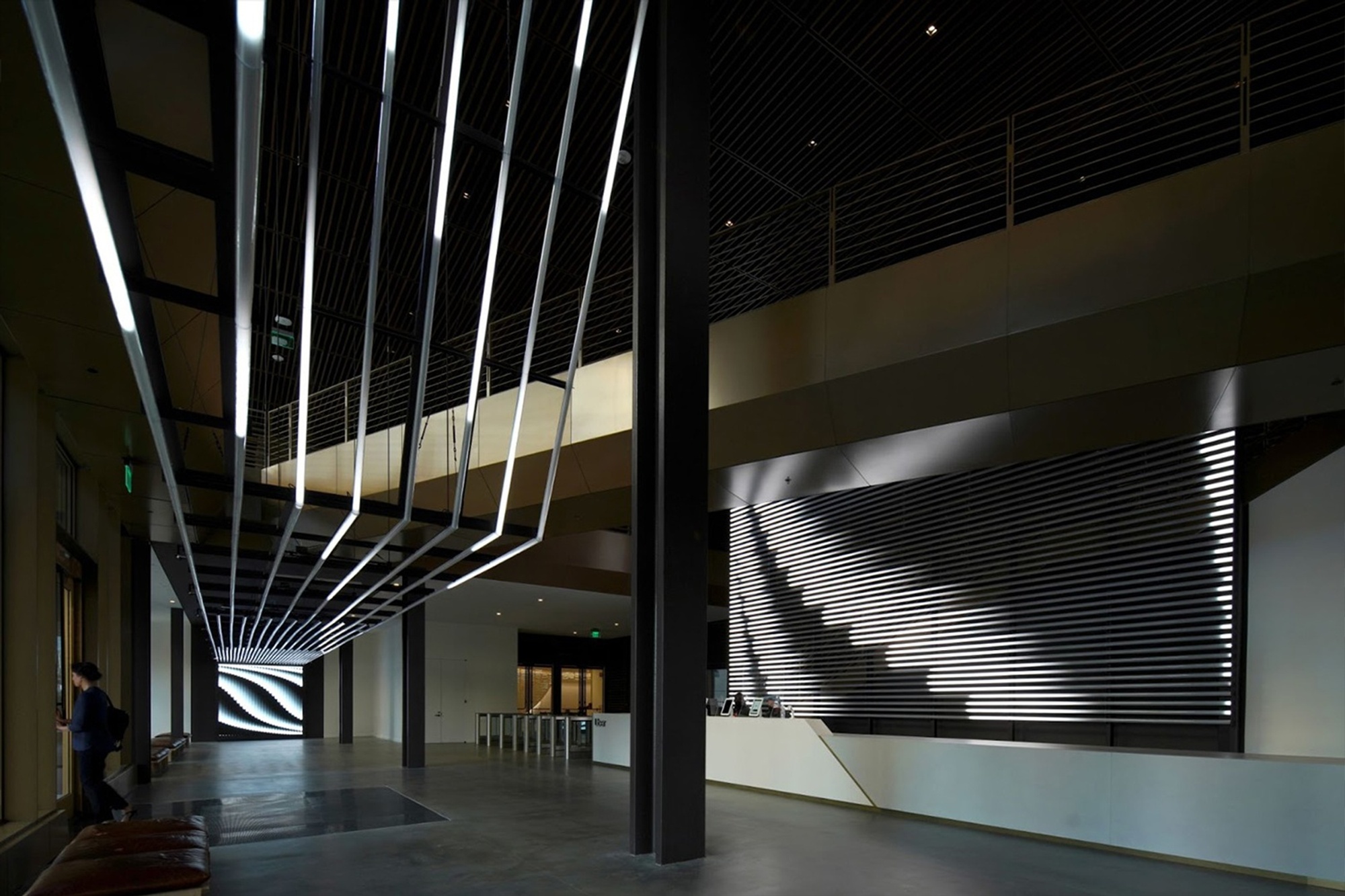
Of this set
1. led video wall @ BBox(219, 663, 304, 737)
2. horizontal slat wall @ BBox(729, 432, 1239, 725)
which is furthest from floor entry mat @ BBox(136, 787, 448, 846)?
led video wall @ BBox(219, 663, 304, 737)

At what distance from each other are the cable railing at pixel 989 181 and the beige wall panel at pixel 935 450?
5.08 feet

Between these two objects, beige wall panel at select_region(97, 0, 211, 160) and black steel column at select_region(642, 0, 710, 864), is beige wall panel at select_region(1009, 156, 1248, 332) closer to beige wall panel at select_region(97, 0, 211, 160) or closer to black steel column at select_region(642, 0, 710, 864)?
black steel column at select_region(642, 0, 710, 864)

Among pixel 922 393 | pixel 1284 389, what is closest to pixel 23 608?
pixel 922 393

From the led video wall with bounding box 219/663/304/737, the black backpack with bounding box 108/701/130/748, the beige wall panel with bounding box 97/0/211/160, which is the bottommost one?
the led video wall with bounding box 219/663/304/737

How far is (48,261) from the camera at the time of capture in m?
4.51

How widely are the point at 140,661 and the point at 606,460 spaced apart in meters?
7.95

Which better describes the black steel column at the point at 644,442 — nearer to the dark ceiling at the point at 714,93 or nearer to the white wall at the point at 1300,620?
the dark ceiling at the point at 714,93

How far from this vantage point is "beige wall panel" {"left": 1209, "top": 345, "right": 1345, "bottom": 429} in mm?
5441

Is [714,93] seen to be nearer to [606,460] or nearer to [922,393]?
[922,393]

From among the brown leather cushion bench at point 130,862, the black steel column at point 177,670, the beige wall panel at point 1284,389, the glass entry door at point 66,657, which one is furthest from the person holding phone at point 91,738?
the black steel column at point 177,670

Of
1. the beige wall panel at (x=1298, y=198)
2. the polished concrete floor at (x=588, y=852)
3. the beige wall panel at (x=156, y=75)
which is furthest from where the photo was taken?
the polished concrete floor at (x=588, y=852)

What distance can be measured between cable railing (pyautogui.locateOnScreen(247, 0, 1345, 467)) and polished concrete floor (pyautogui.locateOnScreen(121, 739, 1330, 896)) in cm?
459

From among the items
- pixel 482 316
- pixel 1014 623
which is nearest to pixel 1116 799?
pixel 1014 623

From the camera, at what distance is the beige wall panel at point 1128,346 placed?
5430 millimetres
